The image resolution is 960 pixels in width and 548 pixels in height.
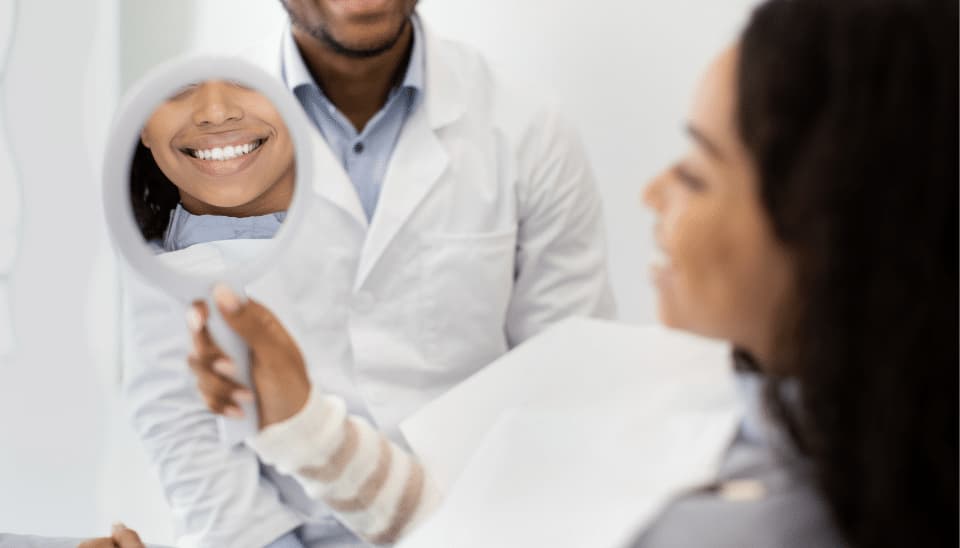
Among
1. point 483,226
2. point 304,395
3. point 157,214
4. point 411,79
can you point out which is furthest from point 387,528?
point 411,79

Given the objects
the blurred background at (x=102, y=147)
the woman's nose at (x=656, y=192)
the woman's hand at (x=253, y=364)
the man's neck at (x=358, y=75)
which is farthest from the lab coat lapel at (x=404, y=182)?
the woman's nose at (x=656, y=192)

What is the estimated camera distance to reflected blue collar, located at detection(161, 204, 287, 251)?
1123mm

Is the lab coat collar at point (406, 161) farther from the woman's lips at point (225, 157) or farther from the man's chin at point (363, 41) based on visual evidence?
the woman's lips at point (225, 157)

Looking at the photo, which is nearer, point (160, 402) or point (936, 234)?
point (936, 234)

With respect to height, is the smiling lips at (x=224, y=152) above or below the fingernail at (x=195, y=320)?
above

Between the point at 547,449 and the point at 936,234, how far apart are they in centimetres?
43

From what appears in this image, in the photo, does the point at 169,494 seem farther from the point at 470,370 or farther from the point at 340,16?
the point at 340,16

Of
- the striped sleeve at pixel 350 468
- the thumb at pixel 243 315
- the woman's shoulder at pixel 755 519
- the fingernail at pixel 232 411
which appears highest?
the thumb at pixel 243 315

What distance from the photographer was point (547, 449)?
1.00 meters

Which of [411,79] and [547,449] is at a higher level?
[411,79]

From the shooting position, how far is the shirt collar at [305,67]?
161cm

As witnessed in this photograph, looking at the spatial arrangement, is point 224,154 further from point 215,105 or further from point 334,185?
point 334,185

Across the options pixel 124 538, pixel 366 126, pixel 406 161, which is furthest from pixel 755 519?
pixel 366 126

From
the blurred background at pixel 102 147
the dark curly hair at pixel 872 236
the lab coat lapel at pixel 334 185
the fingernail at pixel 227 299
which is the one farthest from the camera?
the blurred background at pixel 102 147
